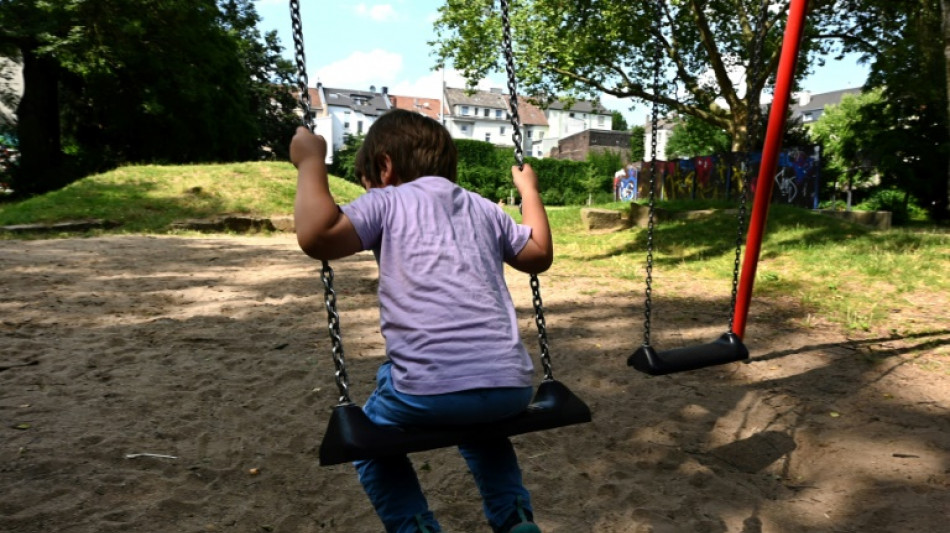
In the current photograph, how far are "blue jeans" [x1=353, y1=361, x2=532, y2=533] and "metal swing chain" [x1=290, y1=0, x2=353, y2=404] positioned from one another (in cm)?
10

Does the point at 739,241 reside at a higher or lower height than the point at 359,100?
lower

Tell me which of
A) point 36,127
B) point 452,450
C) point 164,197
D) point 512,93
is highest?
point 36,127

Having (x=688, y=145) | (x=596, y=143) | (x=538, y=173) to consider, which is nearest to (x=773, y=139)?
(x=538, y=173)

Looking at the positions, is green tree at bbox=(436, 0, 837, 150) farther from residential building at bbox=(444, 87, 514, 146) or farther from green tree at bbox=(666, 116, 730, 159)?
residential building at bbox=(444, 87, 514, 146)

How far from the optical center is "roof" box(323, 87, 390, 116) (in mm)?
77175

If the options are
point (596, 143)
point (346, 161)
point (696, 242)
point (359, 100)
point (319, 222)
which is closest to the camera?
point (319, 222)

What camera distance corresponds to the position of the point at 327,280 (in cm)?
183

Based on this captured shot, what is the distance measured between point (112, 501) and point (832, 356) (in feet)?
15.1

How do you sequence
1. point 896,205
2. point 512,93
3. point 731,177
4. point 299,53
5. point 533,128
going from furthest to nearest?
point 533,128, point 731,177, point 896,205, point 512,93, point 299,53

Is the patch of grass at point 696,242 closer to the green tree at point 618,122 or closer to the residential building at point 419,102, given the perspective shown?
the residential building at point 419,102

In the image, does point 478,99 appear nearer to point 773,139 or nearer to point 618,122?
point 618,122

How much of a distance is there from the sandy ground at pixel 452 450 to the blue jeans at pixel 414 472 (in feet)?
3.22

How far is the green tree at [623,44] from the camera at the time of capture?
569 inches

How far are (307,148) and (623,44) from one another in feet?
50.3
